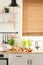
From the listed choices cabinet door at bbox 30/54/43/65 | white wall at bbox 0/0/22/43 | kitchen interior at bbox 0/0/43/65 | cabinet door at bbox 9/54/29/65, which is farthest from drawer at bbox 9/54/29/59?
white wall at bbox 0/0/22/43

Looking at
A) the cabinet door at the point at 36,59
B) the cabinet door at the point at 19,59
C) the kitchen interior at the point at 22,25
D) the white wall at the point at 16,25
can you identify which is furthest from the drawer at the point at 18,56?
the white wall at the point at 16,25

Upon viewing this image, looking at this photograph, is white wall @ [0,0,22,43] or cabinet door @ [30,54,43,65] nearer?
cabinet door @ [30,54,43,65]

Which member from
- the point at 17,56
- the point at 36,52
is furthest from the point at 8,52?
the point at 36,52

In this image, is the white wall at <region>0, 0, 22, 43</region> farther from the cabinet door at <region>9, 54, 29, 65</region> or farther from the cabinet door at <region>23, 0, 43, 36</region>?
the cabinet door at <region>9, 54, 29, 65</region>

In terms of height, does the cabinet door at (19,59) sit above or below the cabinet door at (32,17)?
below

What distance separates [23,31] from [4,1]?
847 millimetres

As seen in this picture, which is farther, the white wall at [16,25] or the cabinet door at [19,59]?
the white wall at [16,25]

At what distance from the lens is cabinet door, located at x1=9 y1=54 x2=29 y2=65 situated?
4.34m

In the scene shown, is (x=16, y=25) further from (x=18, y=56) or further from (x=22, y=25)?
(x=18, y=56)

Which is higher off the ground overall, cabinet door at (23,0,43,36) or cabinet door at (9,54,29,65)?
cabinet door at (23,0,43,36)

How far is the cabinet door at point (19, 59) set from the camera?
4.34 m

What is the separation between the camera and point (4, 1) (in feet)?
15.7

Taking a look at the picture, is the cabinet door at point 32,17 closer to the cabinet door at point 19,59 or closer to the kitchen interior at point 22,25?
the kitchen interior at point 22,25

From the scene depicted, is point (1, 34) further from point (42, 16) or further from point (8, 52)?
point (42, 16)
